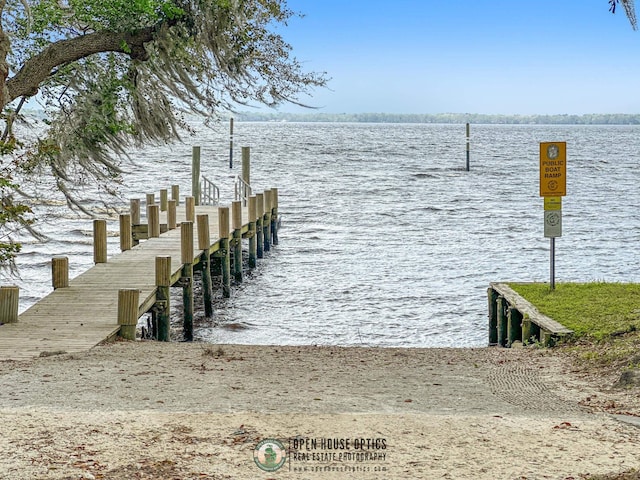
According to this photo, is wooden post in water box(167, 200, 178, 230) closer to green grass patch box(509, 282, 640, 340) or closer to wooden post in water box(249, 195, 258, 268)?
wooden post in water box(249, 195, 258, 268)

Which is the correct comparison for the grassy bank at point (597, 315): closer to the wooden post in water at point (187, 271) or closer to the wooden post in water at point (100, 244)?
the wooden post in water at point (187, 271)

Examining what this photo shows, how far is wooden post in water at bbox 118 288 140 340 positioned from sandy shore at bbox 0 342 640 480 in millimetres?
1429

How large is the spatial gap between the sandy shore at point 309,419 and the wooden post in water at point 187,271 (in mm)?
6741

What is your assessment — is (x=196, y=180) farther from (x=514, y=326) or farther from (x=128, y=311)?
(x=128, y=311)

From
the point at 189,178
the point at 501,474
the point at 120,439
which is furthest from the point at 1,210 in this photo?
the point at 189,178

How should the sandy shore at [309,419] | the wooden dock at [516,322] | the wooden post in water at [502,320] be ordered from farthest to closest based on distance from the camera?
the wooden post in water at [502,320]
the wooden dock at [516,322]
the sandy shore at [309,419]

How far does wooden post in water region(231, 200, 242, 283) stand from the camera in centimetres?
2247

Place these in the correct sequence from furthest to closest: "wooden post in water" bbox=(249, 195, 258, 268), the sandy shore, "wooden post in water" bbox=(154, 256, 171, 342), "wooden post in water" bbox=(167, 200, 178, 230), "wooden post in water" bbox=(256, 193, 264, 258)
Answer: "wooden post in water" bbox=(256, 193, 264, 258) → "wooden post in water" bbox=(249, 195, 258, 268) → "wooden post in water" bbox=(167, 200, 178, 230) → "wooden post in water" bbox=(154, 256, 171, 342) → the sandy shore

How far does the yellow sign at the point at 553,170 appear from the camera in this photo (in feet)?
49.2

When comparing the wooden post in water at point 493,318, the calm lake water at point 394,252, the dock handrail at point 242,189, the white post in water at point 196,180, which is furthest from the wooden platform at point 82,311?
the white post in water at point 196,180

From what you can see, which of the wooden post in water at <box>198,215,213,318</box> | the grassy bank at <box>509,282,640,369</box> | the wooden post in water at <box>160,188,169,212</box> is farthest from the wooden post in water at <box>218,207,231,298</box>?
the grassy bank at <box>509,282,640,369</box>

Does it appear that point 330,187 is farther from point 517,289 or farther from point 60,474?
point 60,474

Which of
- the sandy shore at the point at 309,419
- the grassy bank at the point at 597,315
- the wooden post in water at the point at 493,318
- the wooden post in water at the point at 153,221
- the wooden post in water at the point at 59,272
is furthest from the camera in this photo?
the wooden post in water at the point at 153,221

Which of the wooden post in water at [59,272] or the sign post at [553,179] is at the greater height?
the sign post at [553,179]
